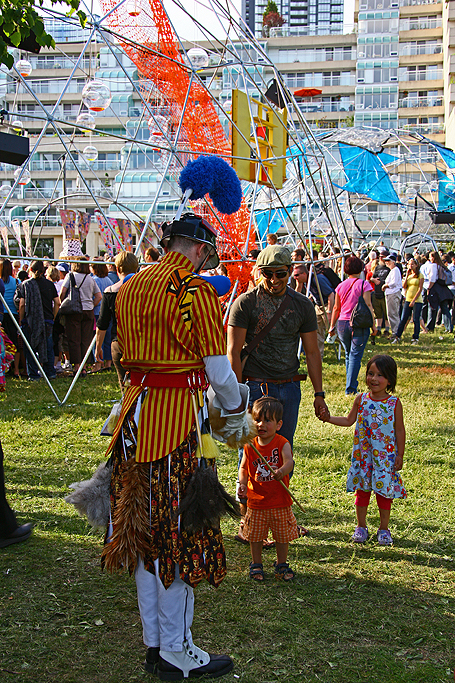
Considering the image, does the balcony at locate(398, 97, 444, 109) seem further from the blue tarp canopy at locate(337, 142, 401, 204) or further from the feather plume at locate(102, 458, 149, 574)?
the feather plume at locate(102, 458, 149, 574)

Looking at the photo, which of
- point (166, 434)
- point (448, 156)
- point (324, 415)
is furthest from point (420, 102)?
point (166, 434)

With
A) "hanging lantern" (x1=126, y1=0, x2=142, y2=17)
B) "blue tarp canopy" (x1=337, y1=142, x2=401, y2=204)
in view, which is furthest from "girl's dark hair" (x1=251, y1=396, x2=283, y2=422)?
"blue tarp canopy" (x1=337, y1=142, x2=401, y2=204)

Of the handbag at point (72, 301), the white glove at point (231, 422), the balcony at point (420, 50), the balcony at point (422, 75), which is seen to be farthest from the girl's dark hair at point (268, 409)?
the balcony at point (420, 50)

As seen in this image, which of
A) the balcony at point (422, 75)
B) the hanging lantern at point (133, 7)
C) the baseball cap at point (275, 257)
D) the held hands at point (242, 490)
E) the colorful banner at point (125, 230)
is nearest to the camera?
the baseball cap at point (275, 257)

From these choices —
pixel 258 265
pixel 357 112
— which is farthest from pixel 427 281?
pixel 357 112

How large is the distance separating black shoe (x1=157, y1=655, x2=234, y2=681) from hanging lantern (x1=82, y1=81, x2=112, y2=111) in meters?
6.73

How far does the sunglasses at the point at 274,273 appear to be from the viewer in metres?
4.07

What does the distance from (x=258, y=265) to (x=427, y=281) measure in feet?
41.9

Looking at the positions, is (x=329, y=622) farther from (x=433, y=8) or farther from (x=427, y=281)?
(x=433, y=8)

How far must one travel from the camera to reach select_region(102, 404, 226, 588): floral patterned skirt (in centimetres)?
269

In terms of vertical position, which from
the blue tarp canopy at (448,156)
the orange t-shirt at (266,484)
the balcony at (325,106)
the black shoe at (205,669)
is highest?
the balcony at (325,106)

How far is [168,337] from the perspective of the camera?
2.71 metres

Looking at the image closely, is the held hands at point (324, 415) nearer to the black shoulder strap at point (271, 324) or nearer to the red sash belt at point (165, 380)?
the black shoulder strap at point (271, 324)

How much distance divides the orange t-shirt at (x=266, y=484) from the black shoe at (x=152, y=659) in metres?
1.15
